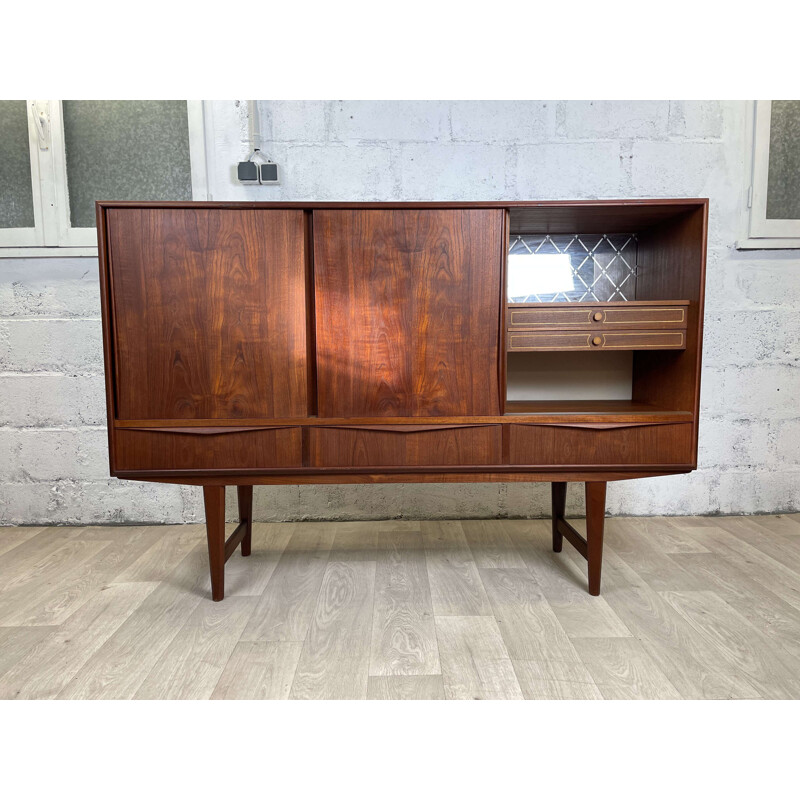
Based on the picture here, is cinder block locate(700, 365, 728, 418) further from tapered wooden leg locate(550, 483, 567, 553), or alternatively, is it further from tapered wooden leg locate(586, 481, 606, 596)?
tapered wooden leg locate(586, 481, 606, 596)

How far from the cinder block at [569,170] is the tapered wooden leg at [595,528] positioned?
4.38ft

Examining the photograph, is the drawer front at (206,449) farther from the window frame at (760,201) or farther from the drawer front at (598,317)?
the window frame at (760,201)

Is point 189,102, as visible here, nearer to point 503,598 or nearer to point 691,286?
point 691,286

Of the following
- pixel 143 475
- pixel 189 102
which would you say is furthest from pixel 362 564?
pixel 189 102

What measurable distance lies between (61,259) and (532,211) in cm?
205

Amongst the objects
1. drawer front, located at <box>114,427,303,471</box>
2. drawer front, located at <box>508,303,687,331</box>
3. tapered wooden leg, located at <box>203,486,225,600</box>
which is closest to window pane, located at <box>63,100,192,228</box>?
drawer front, located at <box>114,427,303,471</box>

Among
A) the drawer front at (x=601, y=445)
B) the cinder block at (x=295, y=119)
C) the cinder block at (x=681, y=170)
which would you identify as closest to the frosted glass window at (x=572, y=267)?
the cinder block at (x=681, y=170)

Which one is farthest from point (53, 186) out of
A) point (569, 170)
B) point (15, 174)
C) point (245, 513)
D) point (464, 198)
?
point (569, 170)

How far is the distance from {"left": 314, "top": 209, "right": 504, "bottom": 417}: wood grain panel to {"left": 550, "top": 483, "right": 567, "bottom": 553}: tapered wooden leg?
632mm

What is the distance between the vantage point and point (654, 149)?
236 cm

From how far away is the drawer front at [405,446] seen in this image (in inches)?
67.0

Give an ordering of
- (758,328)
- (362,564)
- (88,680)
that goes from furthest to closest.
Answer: (758,328), (362,564), (88,680)

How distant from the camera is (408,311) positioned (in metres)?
1.67

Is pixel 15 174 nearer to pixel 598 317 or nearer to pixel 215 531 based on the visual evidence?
pixel 215 531
